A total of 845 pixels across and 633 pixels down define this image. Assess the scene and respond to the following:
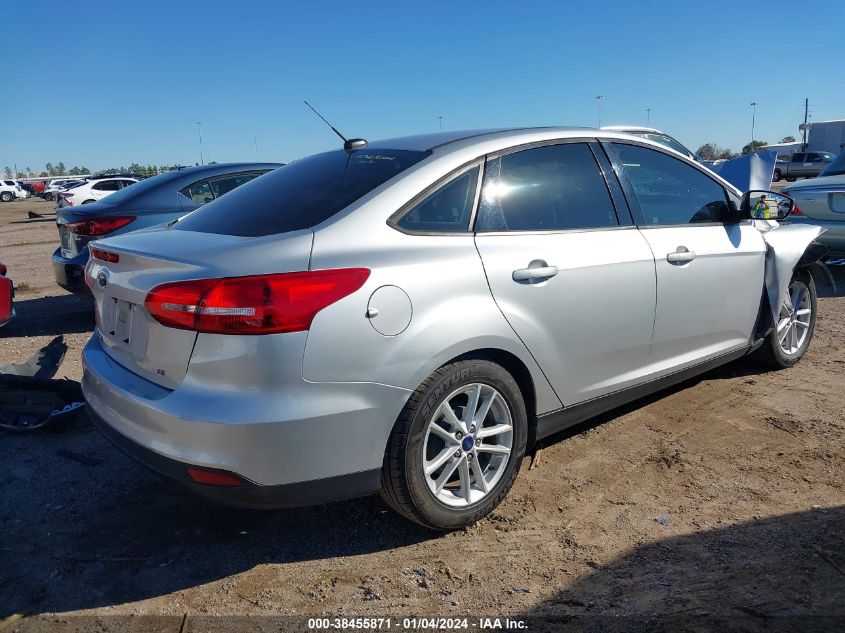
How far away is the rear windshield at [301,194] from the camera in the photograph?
113 inches

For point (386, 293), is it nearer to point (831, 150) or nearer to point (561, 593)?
point (561, 593)

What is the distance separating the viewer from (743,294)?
423cm

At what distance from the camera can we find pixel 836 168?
8.98m

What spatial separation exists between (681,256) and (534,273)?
116 centimetres

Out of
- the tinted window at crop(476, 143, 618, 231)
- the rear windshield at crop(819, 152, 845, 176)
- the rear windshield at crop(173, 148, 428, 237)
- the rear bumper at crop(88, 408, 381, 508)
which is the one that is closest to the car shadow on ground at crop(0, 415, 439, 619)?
the rear bumper at crop(88, 408, 381, 508)

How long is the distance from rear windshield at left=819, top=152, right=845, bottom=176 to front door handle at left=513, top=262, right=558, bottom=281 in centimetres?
743

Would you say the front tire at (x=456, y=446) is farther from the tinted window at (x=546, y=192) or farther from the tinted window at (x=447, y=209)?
the tinted window at (x=546, y=192)

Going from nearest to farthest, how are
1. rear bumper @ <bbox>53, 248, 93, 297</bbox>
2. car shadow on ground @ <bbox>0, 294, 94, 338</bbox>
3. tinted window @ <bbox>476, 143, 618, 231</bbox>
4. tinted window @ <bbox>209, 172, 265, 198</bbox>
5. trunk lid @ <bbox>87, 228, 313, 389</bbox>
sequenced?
trunk lid @ <bbox>87, 228, 313, 389</bbox>
tinted window @ <bbox>476, 143, 618, 231</bbox>
rear bumper @ <bbox>53, 248, 93, 297</bbox>
car shadow on ground @ <bbox>0, 294, 94, 338</bbox>
tinted window @ <bbox>209, 172, 265, 198</bbox>

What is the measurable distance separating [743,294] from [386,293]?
267 centimetres

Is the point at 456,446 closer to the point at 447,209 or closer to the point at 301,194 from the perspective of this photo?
the point at 447,209

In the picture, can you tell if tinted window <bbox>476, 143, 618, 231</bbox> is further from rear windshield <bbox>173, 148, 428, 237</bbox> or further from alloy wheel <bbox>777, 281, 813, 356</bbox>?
alloy wheel <bbox>777, 281, 813, 356</bbox>

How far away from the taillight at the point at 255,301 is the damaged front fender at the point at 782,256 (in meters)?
3.18

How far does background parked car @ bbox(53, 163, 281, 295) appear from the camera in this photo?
20.3 ft

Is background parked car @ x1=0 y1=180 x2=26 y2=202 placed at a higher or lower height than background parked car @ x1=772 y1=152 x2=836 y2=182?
higher
